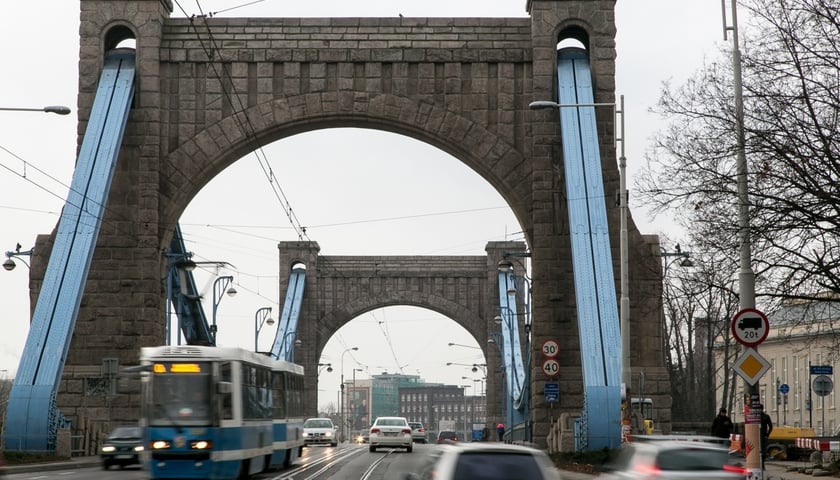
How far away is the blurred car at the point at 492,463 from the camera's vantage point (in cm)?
1345

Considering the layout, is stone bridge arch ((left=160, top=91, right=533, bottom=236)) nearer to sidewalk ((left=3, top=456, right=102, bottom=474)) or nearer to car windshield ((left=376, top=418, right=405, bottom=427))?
sidewalk ((left=3, top=456, right=102, bottom=474))

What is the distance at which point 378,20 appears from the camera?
3959 centimetres

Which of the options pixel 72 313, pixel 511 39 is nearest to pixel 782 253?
pixel 511 39

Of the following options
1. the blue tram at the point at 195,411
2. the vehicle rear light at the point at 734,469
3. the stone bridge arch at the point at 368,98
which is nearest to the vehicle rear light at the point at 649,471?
the vehicle rear light at the point at 734,469

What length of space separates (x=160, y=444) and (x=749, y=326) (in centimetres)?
1077

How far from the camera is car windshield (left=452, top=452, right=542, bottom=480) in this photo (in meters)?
13.4

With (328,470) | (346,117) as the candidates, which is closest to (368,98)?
(346,117)

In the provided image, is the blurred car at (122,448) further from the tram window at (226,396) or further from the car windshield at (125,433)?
the tram window at (226,396)

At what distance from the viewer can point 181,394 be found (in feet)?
78.7

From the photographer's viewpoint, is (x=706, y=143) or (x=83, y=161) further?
(x=83, y=161)

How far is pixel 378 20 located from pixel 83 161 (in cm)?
993

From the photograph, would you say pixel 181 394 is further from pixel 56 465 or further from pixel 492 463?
pixel 492 463

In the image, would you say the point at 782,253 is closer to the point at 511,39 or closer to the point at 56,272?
the point at 511,39

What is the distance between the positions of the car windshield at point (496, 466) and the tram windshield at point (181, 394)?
36.9 feet
